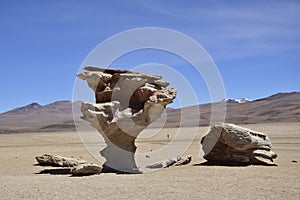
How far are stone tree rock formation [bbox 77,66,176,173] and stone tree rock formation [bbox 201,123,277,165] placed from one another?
11.3ft

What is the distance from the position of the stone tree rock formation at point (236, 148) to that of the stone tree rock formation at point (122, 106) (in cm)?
344

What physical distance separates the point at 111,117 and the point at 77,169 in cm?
292

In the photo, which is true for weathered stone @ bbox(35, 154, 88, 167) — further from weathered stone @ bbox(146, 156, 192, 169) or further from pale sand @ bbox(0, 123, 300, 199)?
weathered stone @ bbox(146, 156, 192, 169)

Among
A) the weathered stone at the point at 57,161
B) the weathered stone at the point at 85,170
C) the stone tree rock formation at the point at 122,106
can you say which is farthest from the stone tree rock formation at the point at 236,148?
the weathered stone at the point at 57,161

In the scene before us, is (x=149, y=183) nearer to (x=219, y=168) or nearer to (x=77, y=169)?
(x=77, y=169)

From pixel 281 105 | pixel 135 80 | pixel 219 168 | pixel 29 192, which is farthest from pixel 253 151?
pixel 281 105

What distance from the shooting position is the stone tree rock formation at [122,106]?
63.9 feet

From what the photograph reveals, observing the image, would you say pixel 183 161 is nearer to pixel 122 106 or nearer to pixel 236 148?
pixel 236 148

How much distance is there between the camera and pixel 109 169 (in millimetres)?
19875

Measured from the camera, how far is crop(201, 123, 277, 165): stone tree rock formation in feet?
68.3

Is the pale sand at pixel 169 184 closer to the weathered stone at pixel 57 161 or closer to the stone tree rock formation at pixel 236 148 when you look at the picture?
the stone tree rock formation at pixel 236 148

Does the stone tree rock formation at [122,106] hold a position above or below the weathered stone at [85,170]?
above

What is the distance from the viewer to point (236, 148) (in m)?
20.8

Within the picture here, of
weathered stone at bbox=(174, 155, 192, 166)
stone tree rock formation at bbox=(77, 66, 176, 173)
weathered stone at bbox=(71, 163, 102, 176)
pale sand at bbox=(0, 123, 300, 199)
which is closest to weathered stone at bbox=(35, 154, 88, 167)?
pale sand at bbox=(0, 123, 300, 199)
